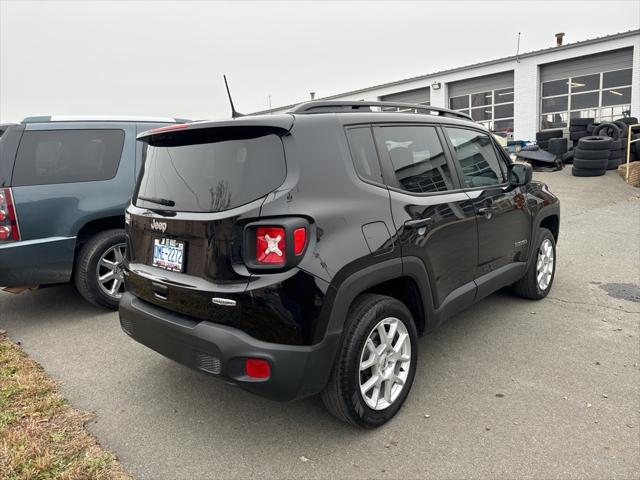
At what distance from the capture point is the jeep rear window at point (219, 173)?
2344 millimetres

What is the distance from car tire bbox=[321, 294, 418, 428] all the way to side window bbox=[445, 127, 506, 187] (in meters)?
1.36

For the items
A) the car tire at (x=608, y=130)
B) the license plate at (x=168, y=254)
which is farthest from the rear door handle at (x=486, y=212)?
the car tire at (x=608, y=130)

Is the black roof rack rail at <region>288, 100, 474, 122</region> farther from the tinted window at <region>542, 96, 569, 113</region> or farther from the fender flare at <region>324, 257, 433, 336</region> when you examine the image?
the tinted window at <region>542, 96, 569, 113</region>

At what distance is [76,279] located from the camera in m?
4.42

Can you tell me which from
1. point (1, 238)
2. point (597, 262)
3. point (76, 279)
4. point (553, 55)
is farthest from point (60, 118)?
point (553, 55)

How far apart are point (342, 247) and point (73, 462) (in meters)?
1.76

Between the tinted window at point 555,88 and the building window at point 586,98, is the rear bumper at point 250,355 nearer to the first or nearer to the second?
the building window at point 586,98

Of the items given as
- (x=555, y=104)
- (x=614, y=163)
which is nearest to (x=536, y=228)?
(x=614, y=163)

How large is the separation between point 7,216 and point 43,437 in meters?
2.17

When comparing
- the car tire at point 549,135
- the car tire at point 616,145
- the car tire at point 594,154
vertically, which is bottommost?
the car tire at point 594,154

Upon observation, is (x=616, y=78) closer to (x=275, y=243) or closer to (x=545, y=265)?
(x=545, y=265)

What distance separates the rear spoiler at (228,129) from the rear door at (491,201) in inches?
63.0

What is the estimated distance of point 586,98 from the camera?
18844 millimetres

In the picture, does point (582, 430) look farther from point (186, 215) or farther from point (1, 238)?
point (1, 238)
